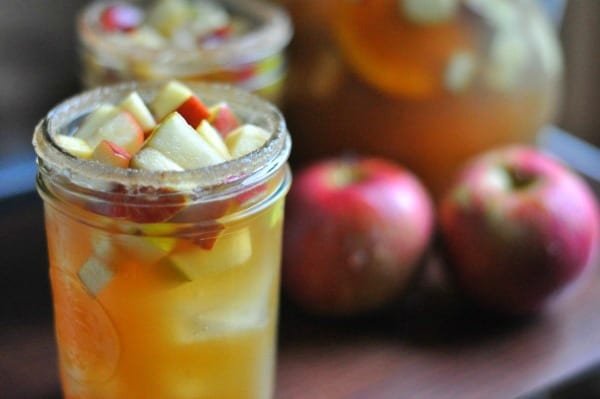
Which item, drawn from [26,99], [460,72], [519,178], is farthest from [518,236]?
[26,99]

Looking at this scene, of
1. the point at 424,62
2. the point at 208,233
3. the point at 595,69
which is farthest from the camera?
the point at 595,69

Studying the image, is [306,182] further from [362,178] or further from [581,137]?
[581,137]

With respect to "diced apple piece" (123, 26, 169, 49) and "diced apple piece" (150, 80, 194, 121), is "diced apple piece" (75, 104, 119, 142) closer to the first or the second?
"diced apple piece" (150, 80, 194, 121)

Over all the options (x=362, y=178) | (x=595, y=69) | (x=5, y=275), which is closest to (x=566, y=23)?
(x=595, y=69)

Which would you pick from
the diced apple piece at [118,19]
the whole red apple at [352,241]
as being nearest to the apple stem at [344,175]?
the whole red apple at [352,241]

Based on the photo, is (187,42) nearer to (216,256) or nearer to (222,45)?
(222,45)
